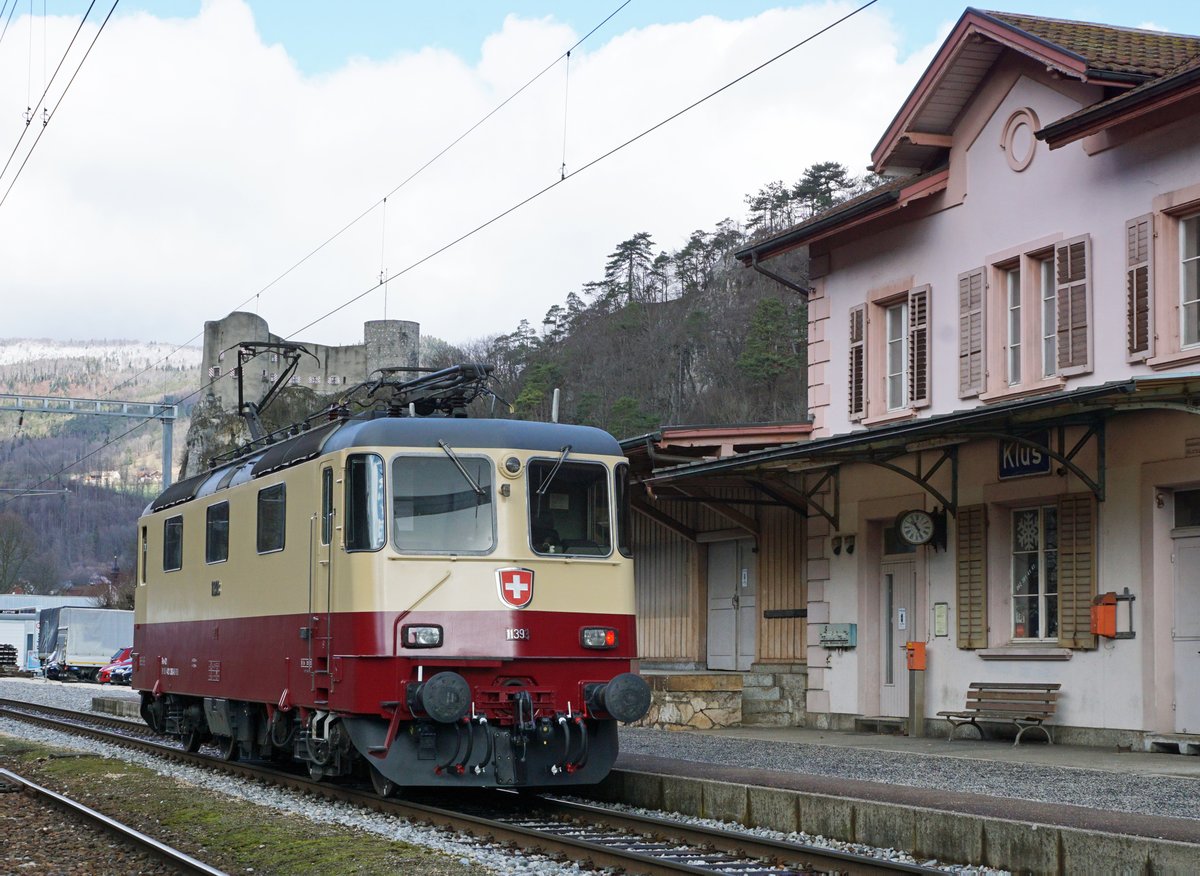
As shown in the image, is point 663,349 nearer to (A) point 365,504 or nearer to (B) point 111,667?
(B) point 111,667

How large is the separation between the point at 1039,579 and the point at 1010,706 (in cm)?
135

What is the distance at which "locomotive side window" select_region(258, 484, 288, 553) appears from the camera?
13.4 m

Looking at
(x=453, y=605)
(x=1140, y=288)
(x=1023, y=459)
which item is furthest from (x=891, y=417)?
(x=453, y=605)

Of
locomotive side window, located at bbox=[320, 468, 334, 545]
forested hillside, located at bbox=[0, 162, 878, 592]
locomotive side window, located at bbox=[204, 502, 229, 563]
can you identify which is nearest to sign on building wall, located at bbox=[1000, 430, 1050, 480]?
locomotive side window, located at bbox=[320, 468, 334, 545]

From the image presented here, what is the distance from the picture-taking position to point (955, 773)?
43.6ft

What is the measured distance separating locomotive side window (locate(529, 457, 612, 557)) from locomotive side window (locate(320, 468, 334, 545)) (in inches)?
60.2

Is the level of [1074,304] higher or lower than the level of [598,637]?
higher

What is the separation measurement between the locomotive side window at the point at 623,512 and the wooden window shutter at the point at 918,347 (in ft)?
21.3

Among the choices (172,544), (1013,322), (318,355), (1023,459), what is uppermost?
(318,355)

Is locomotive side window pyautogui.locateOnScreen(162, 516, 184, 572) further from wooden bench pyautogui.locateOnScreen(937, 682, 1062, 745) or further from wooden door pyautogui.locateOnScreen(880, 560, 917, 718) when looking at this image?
wooden bench pyautogui.locateOnScreen(937, 682, 1062, 745)

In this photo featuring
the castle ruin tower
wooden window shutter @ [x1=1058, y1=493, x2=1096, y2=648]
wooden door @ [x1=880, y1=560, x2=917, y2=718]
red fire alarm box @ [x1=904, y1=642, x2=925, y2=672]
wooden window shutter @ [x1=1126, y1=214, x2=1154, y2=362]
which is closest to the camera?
wooden window shutter @ [x1=1126, y1=214, x2=1154, y2=362]

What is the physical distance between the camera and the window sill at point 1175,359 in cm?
1453

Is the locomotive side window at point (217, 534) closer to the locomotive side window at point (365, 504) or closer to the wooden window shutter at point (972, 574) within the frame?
the locomotive side window at point (365, 504)

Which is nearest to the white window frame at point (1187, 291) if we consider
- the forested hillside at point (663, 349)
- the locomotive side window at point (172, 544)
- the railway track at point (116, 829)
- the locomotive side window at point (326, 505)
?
the locomotive side window at point (326, 505)
